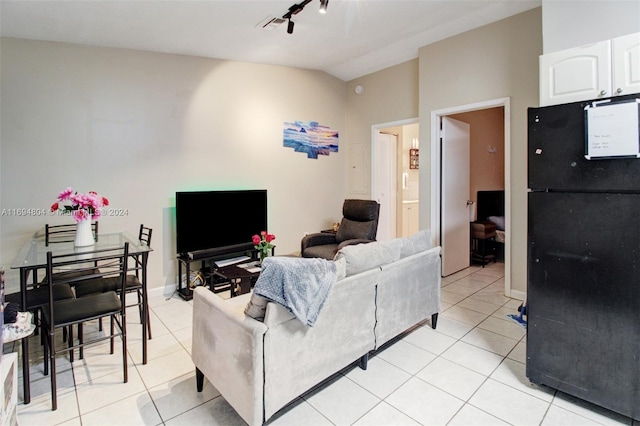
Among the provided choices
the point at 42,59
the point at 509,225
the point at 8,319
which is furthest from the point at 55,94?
the point at 509,225

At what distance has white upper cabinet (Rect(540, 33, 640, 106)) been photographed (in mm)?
1849

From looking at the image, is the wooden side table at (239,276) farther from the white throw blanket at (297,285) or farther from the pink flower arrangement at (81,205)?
the white throw blanket at (297,285)

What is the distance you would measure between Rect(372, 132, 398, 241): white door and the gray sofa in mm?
3019

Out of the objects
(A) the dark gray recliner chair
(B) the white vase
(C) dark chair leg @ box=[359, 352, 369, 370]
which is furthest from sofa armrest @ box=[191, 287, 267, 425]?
(A) the dark gray recliner chair

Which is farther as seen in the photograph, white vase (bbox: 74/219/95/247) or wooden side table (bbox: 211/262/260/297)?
wooden side table (bbox: 211/262/260/297)

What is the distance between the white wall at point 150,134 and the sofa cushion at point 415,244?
2.39m

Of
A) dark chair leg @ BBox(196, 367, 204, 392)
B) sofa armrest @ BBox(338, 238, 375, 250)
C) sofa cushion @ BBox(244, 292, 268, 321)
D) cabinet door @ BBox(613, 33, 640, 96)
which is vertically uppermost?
cabinet door @ BBox(613, 33, 640, 96)

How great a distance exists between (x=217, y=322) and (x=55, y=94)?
2959 millimetres

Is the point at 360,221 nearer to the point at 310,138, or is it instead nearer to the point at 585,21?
the point at 310,138

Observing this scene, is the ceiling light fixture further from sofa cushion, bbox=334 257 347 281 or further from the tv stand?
the tv stand

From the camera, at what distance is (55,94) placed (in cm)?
322

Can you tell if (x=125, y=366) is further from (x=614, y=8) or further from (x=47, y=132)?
(x=614, y=8)

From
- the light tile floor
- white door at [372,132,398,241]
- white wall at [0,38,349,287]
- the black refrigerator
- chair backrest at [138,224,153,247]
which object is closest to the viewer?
the black refrigerator

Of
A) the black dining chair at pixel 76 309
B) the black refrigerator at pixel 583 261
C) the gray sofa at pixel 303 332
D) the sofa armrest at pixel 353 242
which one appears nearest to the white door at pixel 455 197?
the sofa armrest at pixel 353 242
